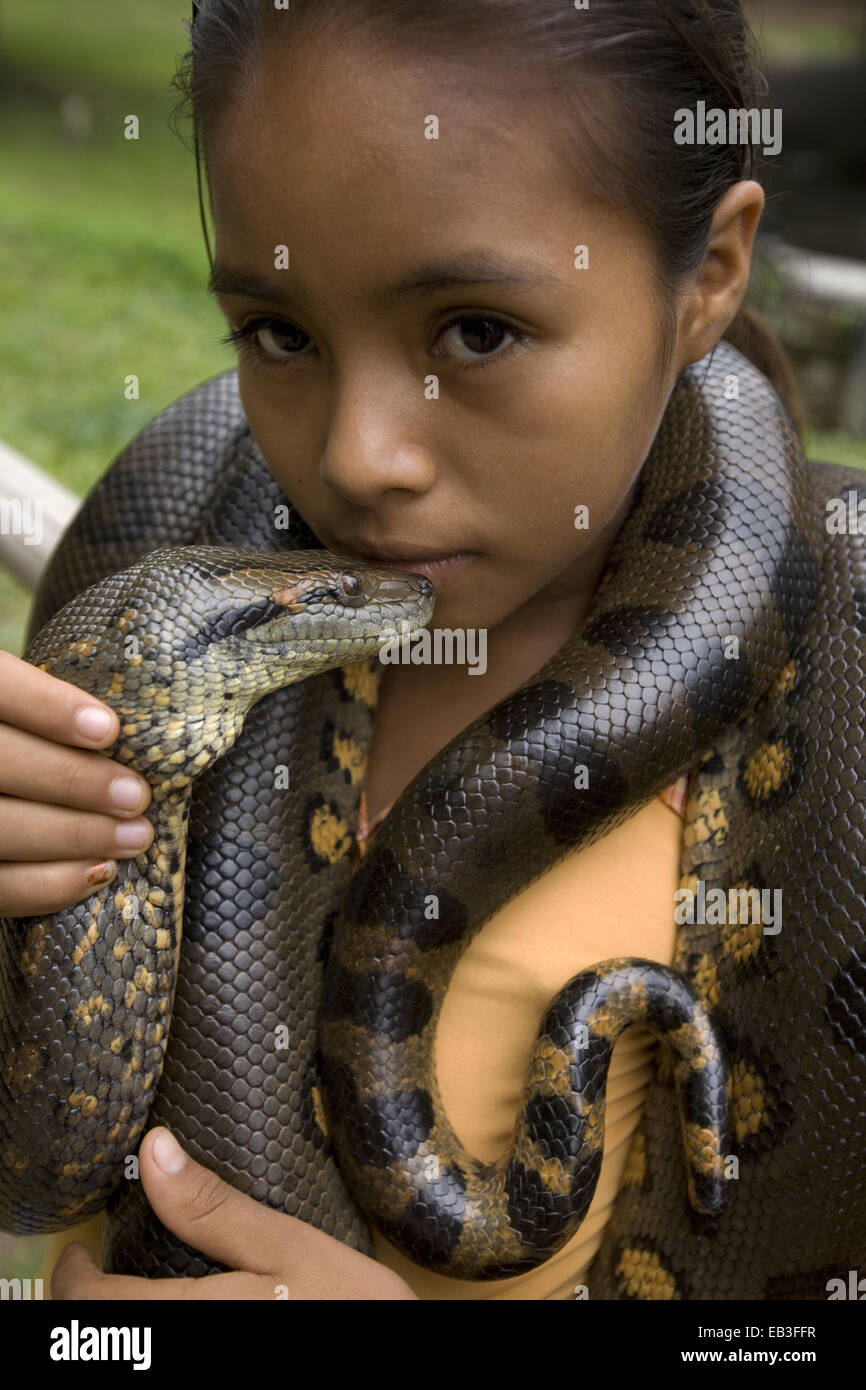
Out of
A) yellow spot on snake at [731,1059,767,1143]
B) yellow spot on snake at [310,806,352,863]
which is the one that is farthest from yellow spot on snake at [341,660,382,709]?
yellow spot on snake at [731,1059,767,1143]

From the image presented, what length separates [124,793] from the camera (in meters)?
1.58

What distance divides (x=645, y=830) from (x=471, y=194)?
3.25 feet

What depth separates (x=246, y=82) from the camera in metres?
1.55

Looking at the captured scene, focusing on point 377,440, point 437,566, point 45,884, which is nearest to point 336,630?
point 437,566

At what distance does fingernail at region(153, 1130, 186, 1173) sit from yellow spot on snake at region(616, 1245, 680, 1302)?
70cm

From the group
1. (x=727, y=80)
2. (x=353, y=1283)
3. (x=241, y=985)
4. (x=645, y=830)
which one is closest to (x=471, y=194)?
(x=727, y=80)

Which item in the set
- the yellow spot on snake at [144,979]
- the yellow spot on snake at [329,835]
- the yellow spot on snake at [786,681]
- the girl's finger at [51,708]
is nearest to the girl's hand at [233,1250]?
the yellow spot on snake at [144,979]

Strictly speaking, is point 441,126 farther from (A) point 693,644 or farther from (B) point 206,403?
(B) point 206,403

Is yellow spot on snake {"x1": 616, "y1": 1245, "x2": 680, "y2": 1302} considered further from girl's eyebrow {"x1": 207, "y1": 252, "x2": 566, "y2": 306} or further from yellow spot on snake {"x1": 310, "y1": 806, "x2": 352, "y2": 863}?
girl's eyebrow {"x1": 207, "y1": 252, "x2": 566, "y2": 306}

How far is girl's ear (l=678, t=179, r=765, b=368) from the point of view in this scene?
1.77m

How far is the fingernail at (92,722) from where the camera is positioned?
5.04 feet

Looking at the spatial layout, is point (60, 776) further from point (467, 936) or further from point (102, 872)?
point (467, 936)

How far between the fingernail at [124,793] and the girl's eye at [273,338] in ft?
1.88

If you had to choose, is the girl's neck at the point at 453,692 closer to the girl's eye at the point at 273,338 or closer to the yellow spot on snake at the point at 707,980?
the yellow spot on snake at the point at 707,980
